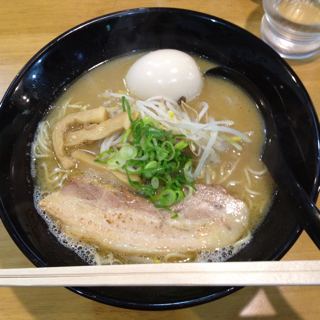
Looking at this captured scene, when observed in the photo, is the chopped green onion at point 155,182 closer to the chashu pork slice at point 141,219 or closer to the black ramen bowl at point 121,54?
the chashu pork slice at point 141,219

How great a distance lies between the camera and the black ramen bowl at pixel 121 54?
1148mm

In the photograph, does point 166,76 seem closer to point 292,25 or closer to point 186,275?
point 292,25

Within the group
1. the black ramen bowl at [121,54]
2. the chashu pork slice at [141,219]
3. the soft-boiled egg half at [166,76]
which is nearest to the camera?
the black ramen bowl at [121,54]

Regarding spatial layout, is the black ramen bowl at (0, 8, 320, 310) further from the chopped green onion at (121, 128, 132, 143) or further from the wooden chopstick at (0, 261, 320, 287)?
the chopped green onion at (121, 128, 132, 143)

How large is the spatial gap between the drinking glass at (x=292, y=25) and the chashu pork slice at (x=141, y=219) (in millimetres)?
1236

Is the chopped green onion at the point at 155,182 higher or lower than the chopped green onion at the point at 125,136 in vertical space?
lower

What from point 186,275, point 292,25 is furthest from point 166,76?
point 186,275

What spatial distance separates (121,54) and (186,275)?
5.19ft

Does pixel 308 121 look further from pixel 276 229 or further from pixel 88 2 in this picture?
pixel 88 2

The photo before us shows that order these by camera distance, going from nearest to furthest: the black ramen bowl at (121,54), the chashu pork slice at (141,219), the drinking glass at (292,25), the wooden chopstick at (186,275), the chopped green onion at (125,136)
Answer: the wooden chopstick at (186,275) → the black ramen bowl at (121,54) → the chashu pork slice at (141,219) → the chopped green onion at (125,136) → the drinking glass at (292,25)

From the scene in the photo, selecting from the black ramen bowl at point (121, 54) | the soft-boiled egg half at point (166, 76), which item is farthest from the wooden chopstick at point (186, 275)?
the soft-boiled egg half at point (166, 76)

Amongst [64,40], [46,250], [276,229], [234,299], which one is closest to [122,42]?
[64,40]

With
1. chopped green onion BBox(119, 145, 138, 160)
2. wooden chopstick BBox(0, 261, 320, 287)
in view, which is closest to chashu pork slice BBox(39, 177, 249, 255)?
chopped green onion BBox(119, 145, 138, 160)

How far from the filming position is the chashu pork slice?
1.36 m
